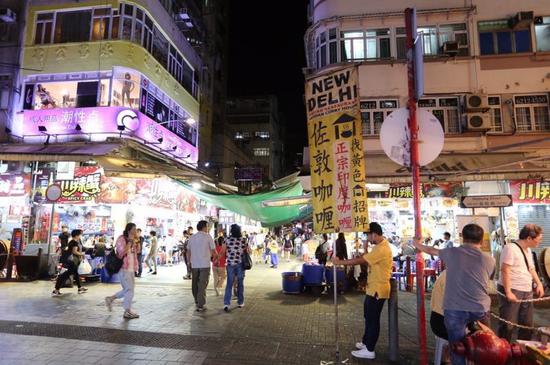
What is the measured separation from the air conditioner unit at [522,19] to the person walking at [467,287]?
1443cm

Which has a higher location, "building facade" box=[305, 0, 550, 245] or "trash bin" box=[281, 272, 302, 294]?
"building facade" box=[305, 0, 550, 245]

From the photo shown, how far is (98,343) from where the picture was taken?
6375mm

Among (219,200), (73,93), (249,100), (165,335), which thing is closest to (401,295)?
(219,200)

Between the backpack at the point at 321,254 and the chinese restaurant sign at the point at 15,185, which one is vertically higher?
the chinese restaurant sign at the point at 15,185

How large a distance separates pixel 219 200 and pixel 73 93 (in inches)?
405

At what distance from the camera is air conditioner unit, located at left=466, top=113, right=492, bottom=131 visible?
46.7 feet

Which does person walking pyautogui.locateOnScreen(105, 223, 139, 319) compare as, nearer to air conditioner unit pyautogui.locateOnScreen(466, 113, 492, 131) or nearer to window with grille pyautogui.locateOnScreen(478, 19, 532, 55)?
air conditioner unit pyautogui.locateOnScreen(466, 113, 492, 131)

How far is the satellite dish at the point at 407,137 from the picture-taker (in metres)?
4.67

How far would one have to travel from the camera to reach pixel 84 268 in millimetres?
13242

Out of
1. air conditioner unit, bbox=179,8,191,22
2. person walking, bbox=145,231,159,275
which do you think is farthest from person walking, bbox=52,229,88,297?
air conditioner unit, bbox=179,8,191,22

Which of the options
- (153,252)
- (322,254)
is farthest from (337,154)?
(153,252)

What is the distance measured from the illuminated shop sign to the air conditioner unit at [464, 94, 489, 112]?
523 inches

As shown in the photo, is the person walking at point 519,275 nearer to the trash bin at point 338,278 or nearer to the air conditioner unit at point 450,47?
the trash bin at point 338,278

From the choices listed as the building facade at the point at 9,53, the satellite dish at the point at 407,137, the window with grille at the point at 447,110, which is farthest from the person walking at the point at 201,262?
the building facade at the point at 9,53
